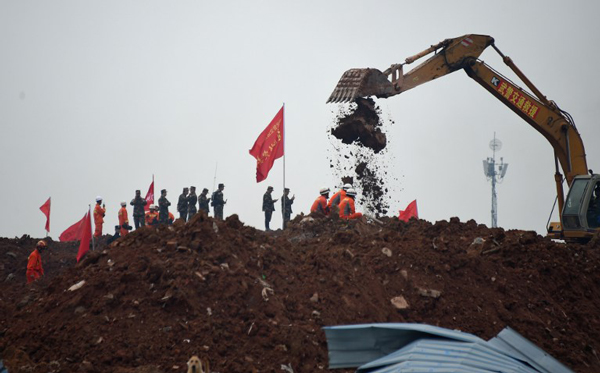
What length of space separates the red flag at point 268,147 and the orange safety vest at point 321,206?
1.92 meters

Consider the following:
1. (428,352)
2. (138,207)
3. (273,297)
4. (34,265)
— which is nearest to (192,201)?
(138,207)

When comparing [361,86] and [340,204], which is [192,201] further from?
[361,86]

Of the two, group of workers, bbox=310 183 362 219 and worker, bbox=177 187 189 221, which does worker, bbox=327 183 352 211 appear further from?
worker, bbox=177 187 189 221

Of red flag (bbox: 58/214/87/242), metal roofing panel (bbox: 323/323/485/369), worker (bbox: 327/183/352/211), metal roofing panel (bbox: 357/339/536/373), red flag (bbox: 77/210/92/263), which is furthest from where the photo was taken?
red flag (bbox: 58/214/87/242)

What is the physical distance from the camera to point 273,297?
10750mm

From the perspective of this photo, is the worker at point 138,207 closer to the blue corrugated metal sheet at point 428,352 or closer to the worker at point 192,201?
the worker at point 192,201

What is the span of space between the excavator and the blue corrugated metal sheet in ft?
33.1

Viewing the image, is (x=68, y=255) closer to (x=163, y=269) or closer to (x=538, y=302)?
(x=163, y=269)

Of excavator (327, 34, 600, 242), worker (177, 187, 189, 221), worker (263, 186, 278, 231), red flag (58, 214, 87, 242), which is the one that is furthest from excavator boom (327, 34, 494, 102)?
worker (177, 187, 189, 221)

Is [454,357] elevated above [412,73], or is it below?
below

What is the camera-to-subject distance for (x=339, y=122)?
17.3 m

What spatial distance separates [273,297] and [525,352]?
4784 millimetres

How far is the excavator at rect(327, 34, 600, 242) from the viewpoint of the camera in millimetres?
16594

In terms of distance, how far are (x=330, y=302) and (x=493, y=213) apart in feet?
143
